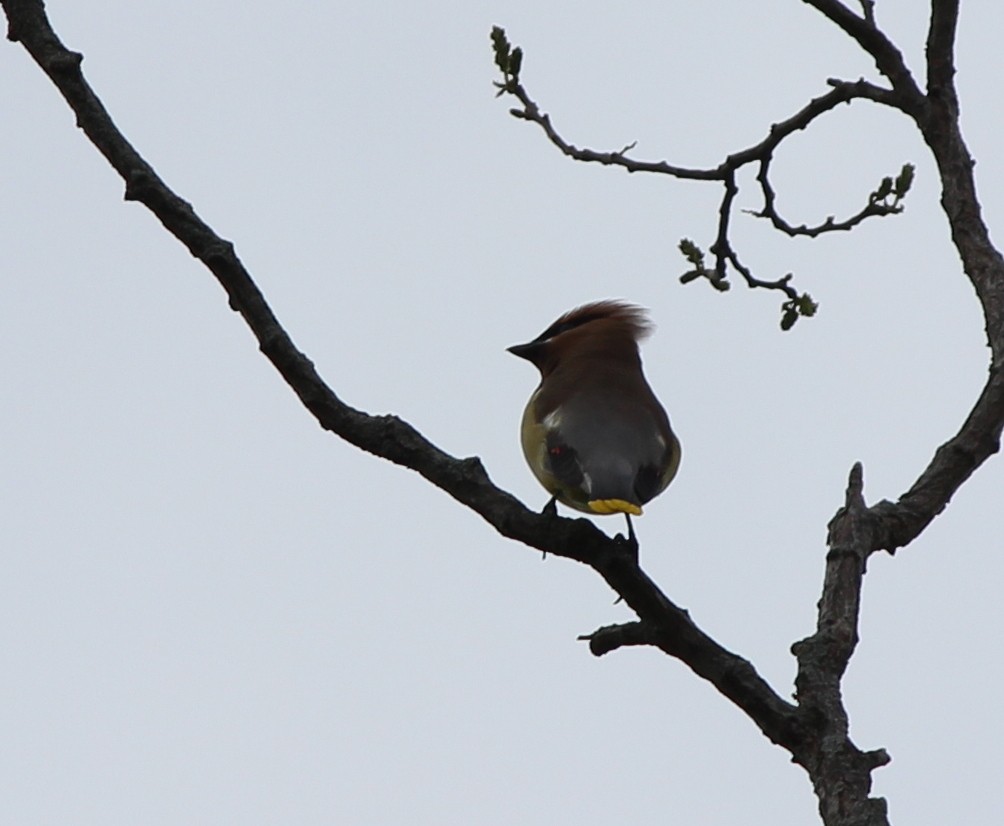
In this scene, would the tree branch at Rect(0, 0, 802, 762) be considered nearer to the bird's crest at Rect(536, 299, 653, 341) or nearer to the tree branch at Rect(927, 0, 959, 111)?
the tree branch at Rect(927, 0, 959, 111)

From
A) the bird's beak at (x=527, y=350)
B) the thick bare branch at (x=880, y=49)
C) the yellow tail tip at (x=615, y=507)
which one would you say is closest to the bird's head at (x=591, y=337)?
the bird's beak at (x=527, y=350)

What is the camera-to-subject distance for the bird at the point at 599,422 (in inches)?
170

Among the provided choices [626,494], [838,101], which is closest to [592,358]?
[626,494]

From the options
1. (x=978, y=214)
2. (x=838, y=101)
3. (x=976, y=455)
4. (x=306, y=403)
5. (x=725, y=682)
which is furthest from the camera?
(x=838, y=101)

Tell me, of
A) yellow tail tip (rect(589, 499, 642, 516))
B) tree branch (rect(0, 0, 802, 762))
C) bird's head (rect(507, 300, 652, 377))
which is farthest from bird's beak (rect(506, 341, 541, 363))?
tree branch (rect(0, 0, 802, 762))

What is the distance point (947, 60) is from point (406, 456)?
5.09 feet

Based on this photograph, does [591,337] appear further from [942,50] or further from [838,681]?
[838,681]

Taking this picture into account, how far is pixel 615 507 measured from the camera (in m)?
4.14

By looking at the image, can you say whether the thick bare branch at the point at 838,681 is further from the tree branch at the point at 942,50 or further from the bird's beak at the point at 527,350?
the bird's beak at the point at 527,350

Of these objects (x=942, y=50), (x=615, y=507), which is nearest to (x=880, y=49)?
(x=942, y=50)

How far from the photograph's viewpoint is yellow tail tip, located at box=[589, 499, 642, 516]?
4129mm

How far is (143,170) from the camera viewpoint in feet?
9.99

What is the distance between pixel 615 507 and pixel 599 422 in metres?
0.53

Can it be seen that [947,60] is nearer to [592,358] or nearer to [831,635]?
[831,635]
